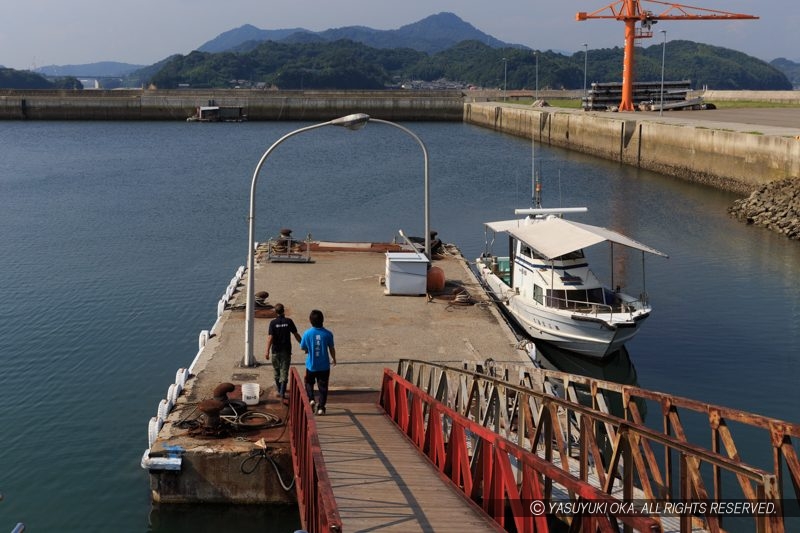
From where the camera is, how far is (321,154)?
285 ft

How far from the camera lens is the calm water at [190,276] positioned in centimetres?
1838

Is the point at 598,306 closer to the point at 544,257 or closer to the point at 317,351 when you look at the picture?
the point at 544,257

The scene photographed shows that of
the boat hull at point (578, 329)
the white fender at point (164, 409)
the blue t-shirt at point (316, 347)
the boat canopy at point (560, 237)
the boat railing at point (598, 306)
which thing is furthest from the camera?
the boat railing at point (598, 306)

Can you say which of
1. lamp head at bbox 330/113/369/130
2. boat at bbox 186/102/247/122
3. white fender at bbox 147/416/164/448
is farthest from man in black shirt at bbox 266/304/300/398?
boat at bbox 186/102/247/122

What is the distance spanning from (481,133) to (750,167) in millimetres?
60515

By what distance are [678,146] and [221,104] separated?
83.9 meters

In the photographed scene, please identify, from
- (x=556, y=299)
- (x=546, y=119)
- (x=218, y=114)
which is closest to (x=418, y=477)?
(x=556, y=299)

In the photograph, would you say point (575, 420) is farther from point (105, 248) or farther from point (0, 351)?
point (105, 248)

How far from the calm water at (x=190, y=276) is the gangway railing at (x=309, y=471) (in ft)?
5.82

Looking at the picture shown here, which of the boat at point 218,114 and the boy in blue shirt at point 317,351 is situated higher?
the boat at point 218,114

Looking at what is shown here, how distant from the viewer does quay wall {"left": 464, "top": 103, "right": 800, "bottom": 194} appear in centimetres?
5269

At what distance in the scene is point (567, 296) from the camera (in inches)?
1008

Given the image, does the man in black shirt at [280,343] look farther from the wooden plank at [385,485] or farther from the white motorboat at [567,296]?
the white motorboat at [567,296]

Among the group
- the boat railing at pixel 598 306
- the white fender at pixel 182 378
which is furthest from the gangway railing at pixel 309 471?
the boat railing at pixel 598 306
